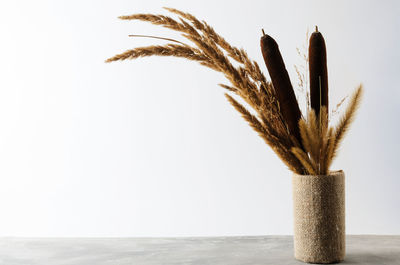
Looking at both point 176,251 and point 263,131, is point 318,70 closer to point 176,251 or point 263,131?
point 263,131

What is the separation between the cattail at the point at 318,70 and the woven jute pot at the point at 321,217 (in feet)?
0.46

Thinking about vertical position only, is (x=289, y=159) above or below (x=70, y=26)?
below

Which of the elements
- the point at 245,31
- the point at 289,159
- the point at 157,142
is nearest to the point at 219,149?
the point at 157,142

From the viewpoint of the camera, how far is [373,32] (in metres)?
1.25

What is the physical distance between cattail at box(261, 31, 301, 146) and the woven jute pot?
108mm

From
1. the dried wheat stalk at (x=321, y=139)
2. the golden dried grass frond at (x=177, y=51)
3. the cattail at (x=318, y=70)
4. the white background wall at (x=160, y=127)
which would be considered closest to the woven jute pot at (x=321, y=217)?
the dried wheat stalk at (x=321, y=139)

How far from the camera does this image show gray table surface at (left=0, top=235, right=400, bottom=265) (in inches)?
36.0

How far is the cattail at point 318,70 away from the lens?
2.83ft

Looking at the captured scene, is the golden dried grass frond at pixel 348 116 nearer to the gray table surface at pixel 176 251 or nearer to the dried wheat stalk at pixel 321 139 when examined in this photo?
the dried wheat stalk at pixel 321 139

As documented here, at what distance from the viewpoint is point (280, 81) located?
864 millimetres

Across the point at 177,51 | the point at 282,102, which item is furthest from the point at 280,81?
the point at 177,51

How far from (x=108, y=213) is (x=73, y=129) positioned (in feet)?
0.84

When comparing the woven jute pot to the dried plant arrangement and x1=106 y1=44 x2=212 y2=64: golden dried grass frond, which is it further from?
x1=106 y1=44 x2=212 y2=64: golden dried grass frond

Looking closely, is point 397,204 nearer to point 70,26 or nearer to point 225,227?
point 225,227
